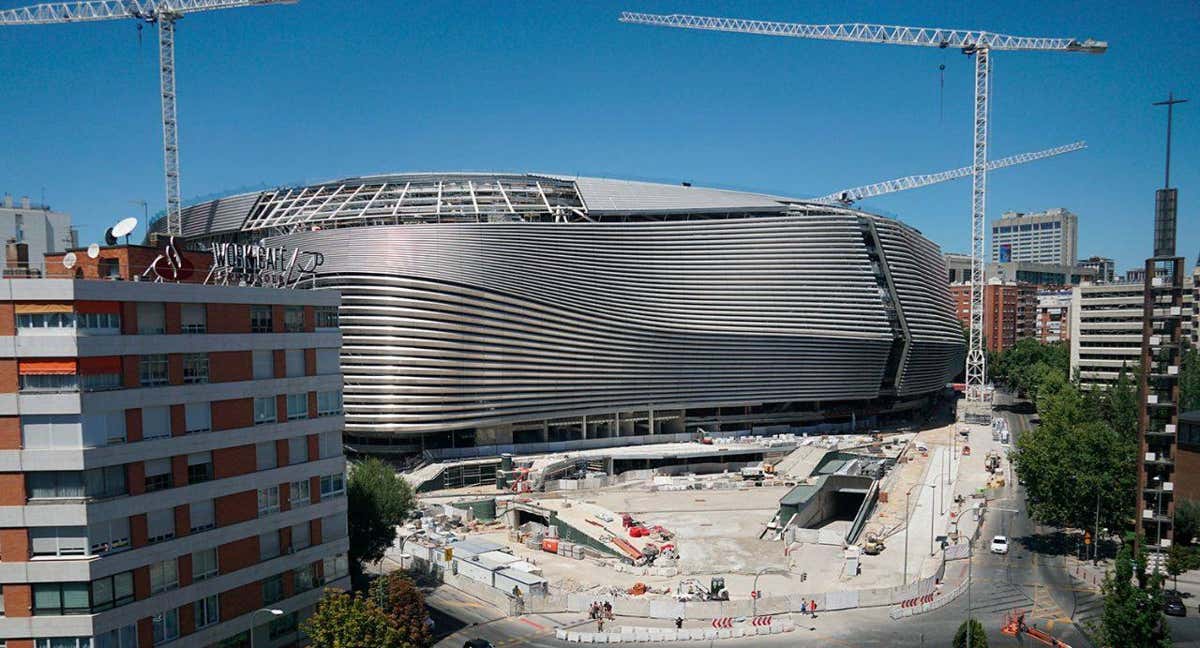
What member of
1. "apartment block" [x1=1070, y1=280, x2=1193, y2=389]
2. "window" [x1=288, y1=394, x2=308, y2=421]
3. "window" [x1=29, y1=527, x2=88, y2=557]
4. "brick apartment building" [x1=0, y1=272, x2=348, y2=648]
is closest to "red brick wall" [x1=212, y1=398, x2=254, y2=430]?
"brick apartment building" [x1=0, y1=272, x2=348, y2=648]

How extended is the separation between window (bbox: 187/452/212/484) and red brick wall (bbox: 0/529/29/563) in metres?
6.18

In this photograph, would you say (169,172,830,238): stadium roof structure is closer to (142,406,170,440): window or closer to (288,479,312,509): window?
(288,479,312,509): window

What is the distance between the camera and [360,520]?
57812 mm

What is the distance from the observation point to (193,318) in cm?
3731

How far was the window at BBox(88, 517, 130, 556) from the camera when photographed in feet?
108

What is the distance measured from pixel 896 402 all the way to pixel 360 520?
114m

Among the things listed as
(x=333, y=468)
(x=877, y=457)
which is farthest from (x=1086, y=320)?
(x=333, y=468)

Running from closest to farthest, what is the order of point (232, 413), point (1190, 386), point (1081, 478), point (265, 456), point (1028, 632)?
point (232, 413) → point (265, 456) → point (1028, 632) → point (1081, 478) → point (1190, 386)

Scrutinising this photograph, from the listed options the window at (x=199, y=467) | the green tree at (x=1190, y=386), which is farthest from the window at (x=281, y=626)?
the green tree at (x=1190, y=386)

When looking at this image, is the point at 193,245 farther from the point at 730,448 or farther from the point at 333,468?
the point at 333,468

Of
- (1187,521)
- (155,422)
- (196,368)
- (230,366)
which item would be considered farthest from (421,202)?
(1187,521)

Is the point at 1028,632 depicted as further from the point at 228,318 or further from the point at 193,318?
the point at 193,318

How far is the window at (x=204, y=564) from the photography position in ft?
122

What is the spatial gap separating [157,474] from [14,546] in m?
5.44
